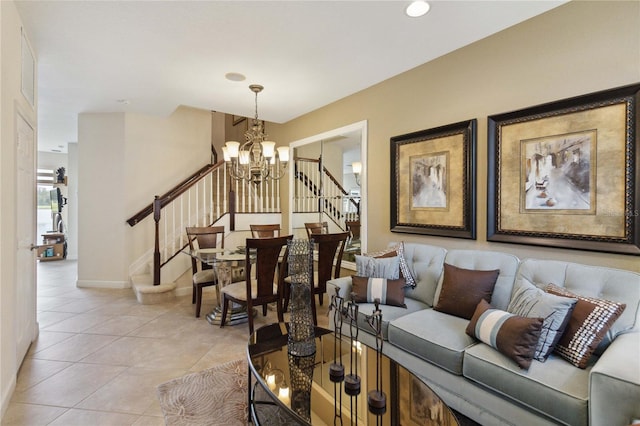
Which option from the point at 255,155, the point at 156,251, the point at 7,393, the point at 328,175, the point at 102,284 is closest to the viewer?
the point at 7,393

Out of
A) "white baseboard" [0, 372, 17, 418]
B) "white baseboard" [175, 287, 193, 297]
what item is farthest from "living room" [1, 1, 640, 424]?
"white baseboard" [175, 287, 193, 297]

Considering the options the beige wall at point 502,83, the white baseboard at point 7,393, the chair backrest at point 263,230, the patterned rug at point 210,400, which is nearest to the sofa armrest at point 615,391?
the patterned rug at point 210,400

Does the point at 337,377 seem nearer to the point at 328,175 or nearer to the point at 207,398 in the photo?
the point at 207,398

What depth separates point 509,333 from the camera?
5.89 feet

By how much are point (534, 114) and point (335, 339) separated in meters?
2.32

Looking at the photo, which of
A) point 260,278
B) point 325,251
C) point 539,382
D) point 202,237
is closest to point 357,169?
point 325,251

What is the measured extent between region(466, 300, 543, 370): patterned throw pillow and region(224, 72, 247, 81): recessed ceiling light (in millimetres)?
3291

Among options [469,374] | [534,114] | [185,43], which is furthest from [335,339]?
[185,43]

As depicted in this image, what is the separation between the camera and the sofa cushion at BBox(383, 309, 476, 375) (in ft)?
6.49

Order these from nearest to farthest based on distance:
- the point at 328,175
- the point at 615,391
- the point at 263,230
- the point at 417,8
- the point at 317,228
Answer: the point at 615,391, the point at 417,8, the point at 328,175, the point at 317,228, the point at 263,230

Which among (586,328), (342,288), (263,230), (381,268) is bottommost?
(342,288)

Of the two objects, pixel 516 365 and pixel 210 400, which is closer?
pixel 516 365

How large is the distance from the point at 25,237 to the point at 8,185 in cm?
78

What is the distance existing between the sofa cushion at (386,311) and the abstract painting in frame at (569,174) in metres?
0.90
